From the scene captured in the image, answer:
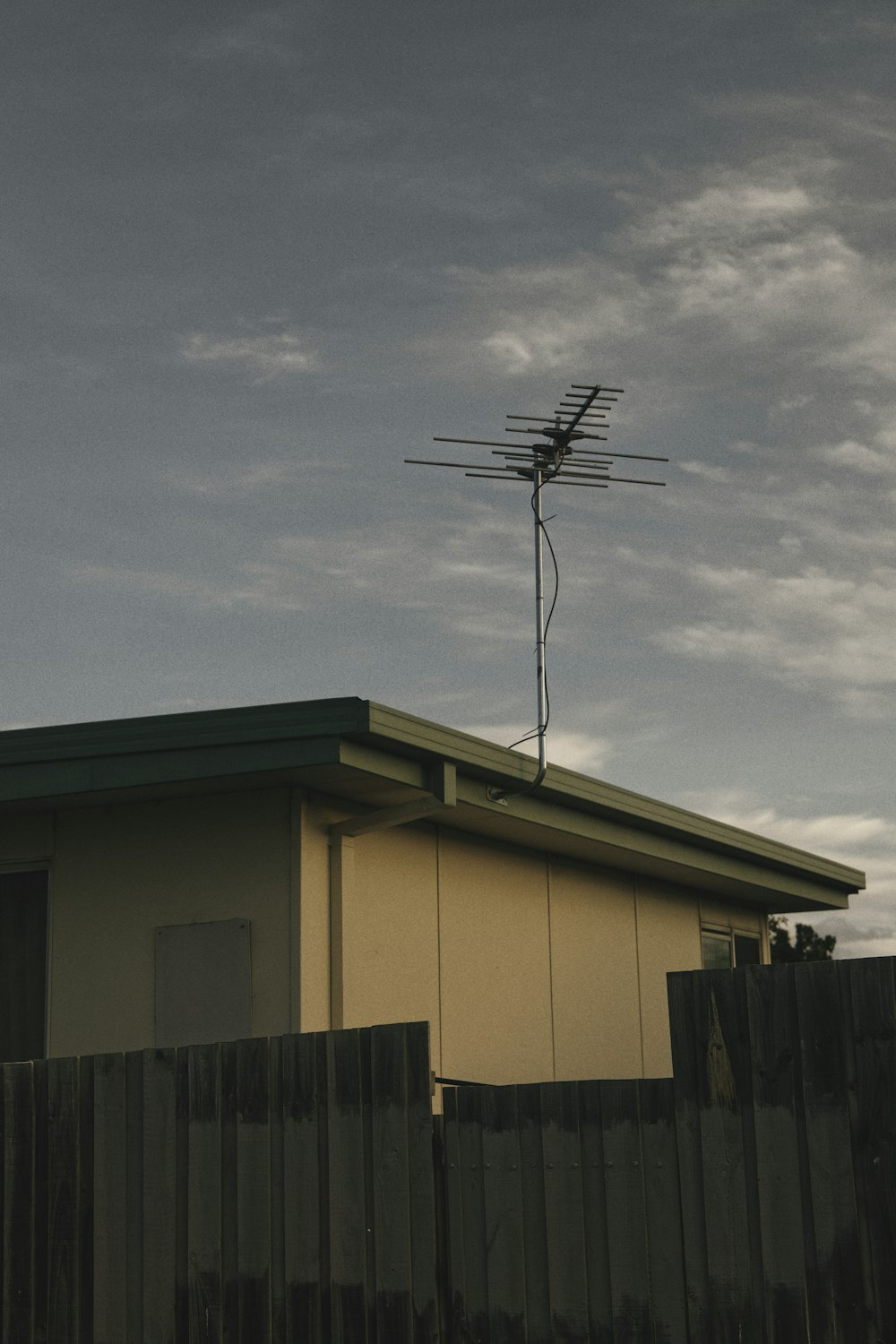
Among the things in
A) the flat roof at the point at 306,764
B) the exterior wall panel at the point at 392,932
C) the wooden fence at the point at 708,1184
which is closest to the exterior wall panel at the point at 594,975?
the flat roof at the point at 306,764

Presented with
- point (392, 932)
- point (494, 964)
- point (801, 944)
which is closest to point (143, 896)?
point (392, 932)

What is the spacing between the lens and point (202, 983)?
34.1 ft

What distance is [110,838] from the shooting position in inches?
428

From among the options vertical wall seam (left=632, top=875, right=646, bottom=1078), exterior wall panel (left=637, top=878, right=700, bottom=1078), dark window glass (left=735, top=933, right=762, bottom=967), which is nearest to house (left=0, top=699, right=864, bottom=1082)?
vertical wall seam (left=632, top=875, right=646, bottom=1078)

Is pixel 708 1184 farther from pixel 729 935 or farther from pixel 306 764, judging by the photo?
pixel 729 935

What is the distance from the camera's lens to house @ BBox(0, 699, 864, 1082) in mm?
10078

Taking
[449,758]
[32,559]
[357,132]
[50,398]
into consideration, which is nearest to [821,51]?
[357,132]

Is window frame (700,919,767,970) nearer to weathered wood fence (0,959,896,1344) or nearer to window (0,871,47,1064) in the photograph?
window (0,871,47,1064)

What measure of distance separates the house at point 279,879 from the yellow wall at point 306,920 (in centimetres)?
1

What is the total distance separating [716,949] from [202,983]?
6428mm

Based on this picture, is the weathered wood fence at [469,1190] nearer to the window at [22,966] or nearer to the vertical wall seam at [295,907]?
the vertical wall seam at [295,907]

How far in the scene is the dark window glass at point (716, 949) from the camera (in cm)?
1523

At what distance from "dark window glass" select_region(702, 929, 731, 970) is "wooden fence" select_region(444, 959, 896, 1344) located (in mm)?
9012

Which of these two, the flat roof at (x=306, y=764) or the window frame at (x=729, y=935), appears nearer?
the flat roof at (x=306, y=764)
